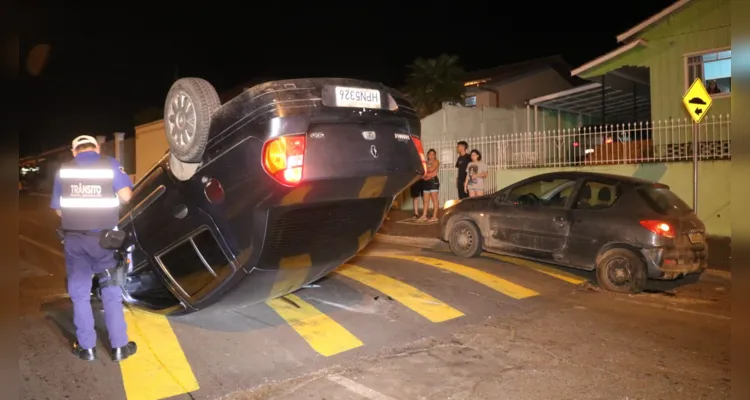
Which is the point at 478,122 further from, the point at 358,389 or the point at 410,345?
the point at 358,389

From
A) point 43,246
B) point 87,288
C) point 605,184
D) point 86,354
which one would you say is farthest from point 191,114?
point 43,246

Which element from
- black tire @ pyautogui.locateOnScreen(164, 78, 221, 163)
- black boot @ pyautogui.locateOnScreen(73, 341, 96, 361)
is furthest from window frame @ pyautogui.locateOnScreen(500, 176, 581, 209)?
black boot @ pyautogui.locateOnScreen(73, 341, 96, 361)

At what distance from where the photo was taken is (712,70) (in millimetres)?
13492

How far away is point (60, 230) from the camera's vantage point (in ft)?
13.8

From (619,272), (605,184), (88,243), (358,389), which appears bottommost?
(358,389)

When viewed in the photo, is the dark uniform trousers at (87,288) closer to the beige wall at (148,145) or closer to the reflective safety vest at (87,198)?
the reflective safety vest at (87,198)

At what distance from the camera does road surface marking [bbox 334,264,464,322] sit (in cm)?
562

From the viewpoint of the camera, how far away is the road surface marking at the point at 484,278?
21.4 ft

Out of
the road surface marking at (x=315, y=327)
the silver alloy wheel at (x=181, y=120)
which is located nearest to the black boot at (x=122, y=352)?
the road surface marking at (x=315, y=327)

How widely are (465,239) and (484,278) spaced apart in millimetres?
1505

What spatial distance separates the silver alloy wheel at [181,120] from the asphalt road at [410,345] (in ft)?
5.79

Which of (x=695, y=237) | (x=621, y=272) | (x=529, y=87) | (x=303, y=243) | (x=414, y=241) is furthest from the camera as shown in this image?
(x=529, y=87)

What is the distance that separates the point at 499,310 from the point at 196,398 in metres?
3.38

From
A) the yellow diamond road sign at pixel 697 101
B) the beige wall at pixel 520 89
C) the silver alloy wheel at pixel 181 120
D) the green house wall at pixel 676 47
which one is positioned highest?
the beige wall at pixel 520 89
